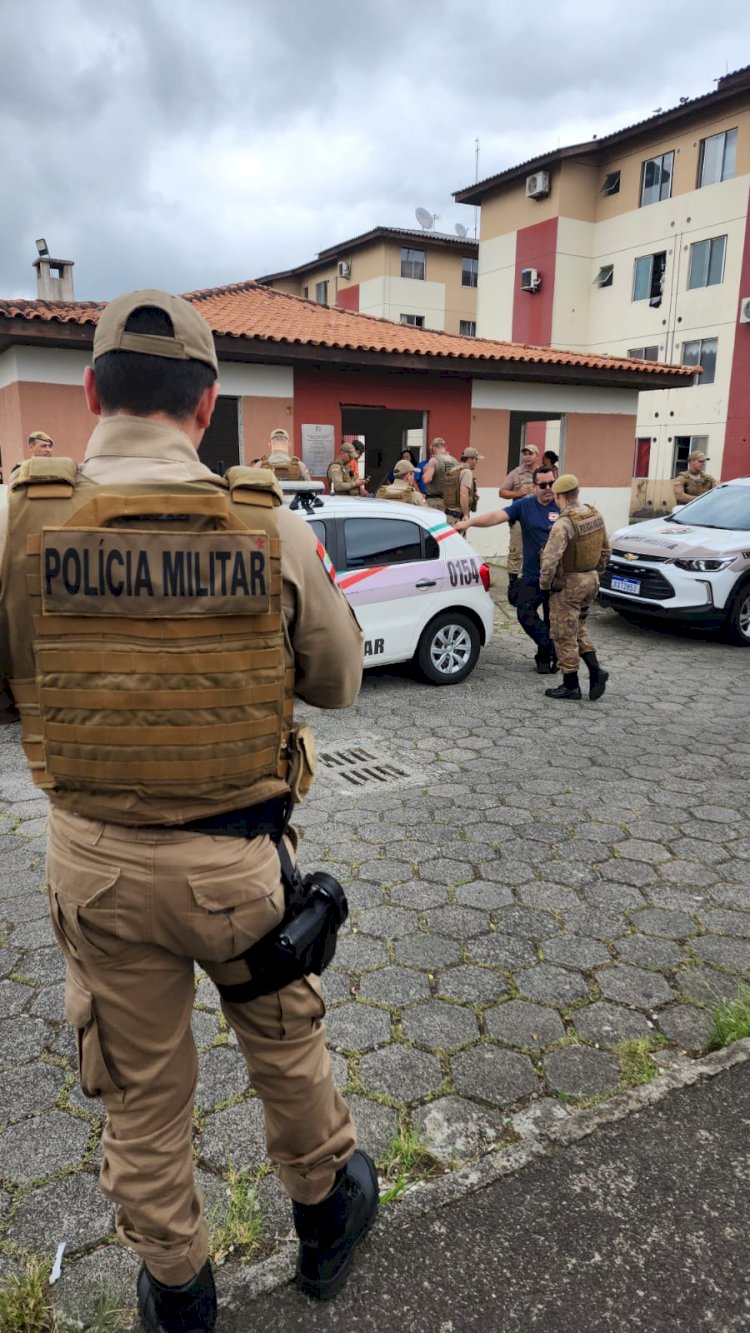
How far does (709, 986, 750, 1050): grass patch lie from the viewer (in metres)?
2.81

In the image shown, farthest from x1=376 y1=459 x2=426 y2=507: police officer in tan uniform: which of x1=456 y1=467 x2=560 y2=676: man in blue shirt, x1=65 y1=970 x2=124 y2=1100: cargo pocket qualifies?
x1=65 y1=970 x2=124 y2=1100: cargo pocket

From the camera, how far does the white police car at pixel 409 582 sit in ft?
22.8

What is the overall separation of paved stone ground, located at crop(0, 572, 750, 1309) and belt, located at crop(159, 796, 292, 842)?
1.13 metres

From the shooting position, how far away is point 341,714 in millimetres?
6801

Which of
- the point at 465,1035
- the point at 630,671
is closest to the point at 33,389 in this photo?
the point at 630,671

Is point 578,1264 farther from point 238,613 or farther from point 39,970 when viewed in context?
point 39,970

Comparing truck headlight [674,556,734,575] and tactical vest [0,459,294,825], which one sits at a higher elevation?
tactical vest [0,459,294,825]

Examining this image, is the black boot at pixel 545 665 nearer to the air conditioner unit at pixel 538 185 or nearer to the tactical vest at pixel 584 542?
the tactical vest at pixel 584 542

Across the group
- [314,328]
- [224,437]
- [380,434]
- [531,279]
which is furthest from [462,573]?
[531,279]

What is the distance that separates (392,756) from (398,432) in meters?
16.3

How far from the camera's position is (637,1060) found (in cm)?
275

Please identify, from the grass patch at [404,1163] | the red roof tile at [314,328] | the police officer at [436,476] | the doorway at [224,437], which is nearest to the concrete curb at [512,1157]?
the grass patch at [404,1163]

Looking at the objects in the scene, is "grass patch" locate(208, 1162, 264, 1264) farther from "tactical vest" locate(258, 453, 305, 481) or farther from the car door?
"tactical vest" locate(258, 453, 305, 481)

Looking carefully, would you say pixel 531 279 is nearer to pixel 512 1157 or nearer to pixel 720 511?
pixel 720 511
